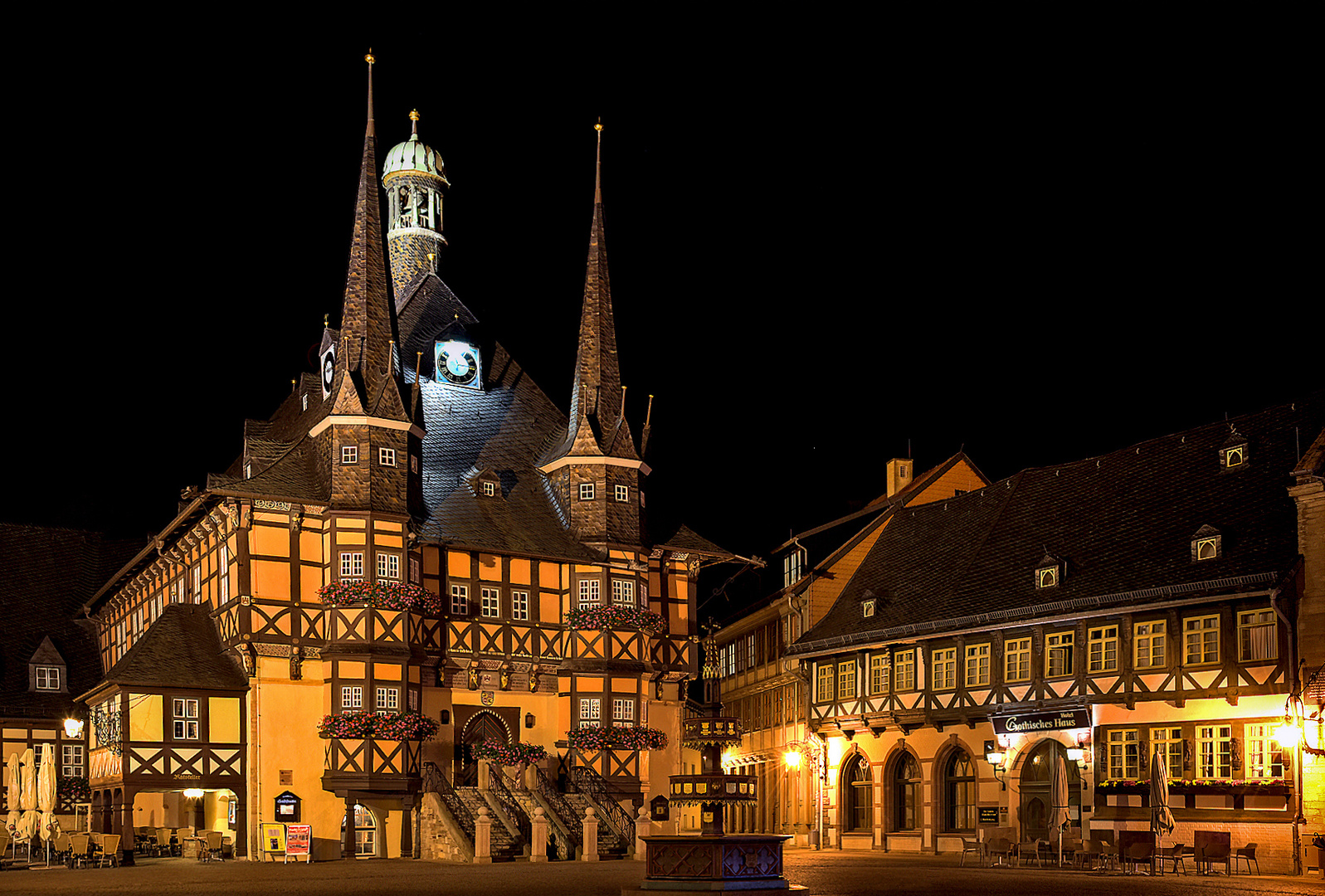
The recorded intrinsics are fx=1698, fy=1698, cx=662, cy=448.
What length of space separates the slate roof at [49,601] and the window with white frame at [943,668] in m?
28.6

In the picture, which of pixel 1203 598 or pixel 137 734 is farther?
pixel 137 734

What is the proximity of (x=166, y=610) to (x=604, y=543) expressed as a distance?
1286 cm

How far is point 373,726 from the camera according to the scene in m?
45.0

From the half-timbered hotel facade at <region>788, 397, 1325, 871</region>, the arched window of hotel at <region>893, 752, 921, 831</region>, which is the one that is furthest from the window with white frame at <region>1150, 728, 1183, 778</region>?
the arched window of hotel at <region>893, 752, 921, 831</region>

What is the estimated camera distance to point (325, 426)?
4775 cm

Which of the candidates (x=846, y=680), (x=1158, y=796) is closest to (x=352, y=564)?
(x=846, y=680)

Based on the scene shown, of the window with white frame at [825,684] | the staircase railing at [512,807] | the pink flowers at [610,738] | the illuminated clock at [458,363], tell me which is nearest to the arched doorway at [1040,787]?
the window with white frame at [825,684]

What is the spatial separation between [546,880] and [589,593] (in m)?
19.8

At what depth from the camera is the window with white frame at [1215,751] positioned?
38.5 metres

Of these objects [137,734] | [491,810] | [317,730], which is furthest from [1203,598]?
[137,734]

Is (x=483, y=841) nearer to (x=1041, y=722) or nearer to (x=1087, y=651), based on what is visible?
(x=1041, y=722)

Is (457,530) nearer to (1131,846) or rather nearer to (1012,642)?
(1012,642)

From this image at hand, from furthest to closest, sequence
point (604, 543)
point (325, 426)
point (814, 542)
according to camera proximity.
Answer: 1. point (814, 542)
2. point (604, 543)
3. point (325, 426)

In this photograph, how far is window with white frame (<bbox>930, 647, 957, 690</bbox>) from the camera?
1813 inches
